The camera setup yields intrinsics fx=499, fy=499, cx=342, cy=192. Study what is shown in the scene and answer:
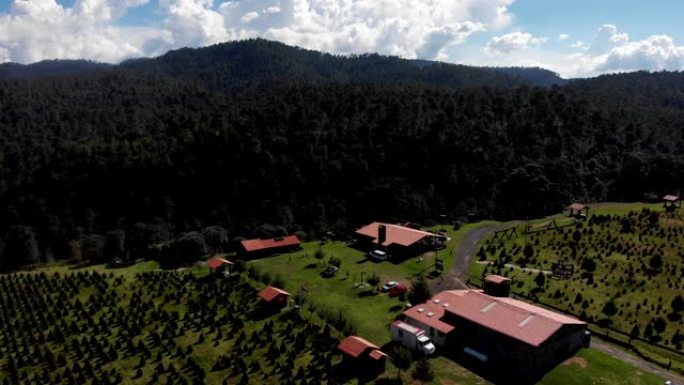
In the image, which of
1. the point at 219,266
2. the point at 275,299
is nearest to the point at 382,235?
the point at 219,266

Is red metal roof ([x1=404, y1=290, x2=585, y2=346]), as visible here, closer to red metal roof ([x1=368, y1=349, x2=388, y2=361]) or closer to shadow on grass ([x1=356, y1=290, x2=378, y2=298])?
red metal roof ([x1=368, y1=349, x2=388, y2=361])

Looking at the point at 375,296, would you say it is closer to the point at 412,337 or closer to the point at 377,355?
the point at 412,337

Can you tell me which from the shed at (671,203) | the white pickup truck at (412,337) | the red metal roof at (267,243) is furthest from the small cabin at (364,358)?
the shed at (671,203)

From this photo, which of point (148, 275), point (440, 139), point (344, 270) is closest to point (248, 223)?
point (148, 275)

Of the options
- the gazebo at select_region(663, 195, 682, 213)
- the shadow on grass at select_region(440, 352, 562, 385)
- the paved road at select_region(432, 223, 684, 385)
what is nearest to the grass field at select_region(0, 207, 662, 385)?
the shadow on grass at select_region(440, 352, 562, 385)

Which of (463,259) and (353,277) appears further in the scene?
(463,259)

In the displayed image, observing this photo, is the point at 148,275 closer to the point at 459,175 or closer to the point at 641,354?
the point at 641,354
